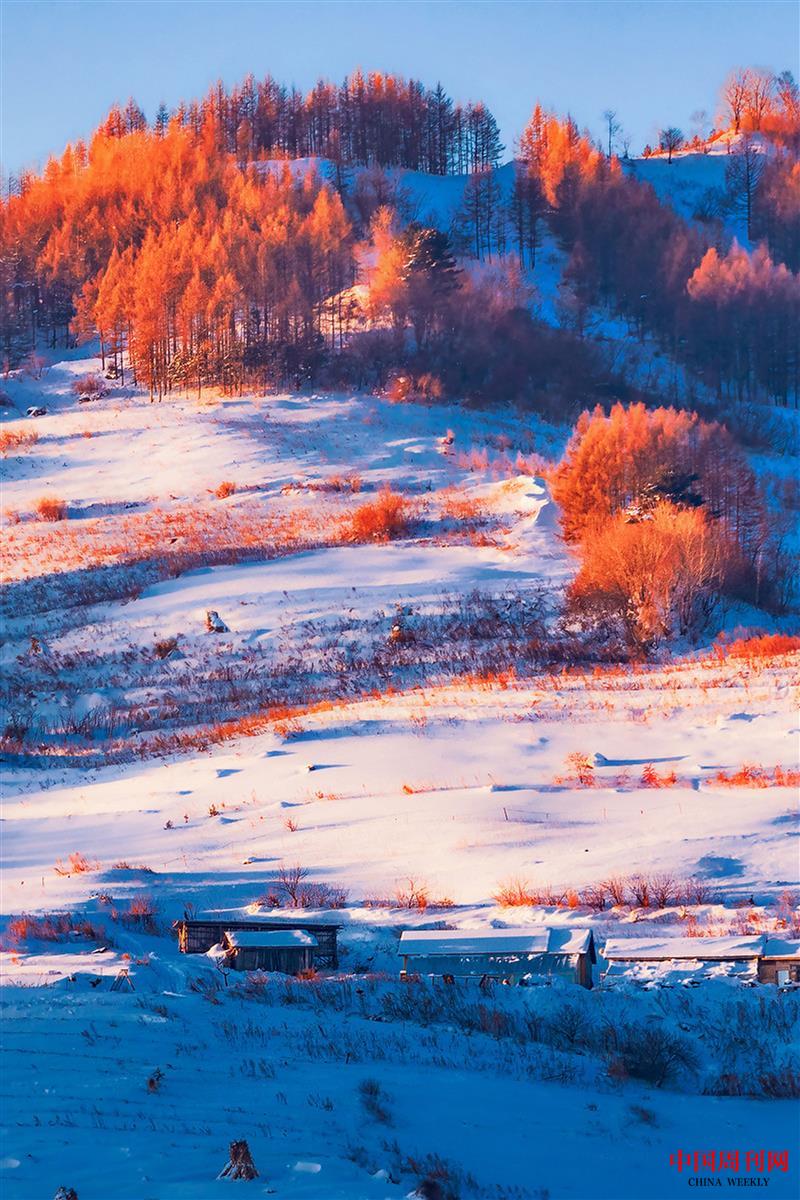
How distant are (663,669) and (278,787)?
9.04 meters

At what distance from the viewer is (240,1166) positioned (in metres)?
6.12

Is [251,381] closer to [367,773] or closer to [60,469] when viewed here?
[60,469]

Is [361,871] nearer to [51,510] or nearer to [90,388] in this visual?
[51,510]

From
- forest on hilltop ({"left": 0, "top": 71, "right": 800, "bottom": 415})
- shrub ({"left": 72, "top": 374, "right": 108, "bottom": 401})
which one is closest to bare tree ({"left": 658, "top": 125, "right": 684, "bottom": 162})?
forest on hilltop ({"left": 0, "top": 71, "right": 800, "bottom": 415})

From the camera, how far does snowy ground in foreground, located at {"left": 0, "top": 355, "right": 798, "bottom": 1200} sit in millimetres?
6688

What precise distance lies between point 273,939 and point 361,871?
2.96 meters

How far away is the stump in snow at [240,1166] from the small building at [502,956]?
11.5 ft

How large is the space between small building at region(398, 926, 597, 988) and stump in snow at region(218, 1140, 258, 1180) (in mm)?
3508

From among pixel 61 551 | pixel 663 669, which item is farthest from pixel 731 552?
pixel 61 551

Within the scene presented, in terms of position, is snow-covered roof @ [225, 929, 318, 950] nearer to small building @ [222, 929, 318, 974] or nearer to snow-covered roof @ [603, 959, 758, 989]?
small building @ [222, 929, 318, 974]

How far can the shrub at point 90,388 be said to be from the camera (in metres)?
60.1

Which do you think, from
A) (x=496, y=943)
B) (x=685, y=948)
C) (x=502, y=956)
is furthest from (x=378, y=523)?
(x=502, y=956)

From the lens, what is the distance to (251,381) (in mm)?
59562

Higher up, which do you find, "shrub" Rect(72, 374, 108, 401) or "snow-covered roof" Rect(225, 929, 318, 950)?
"shrub" Rect(72, 374, 108, 401)
